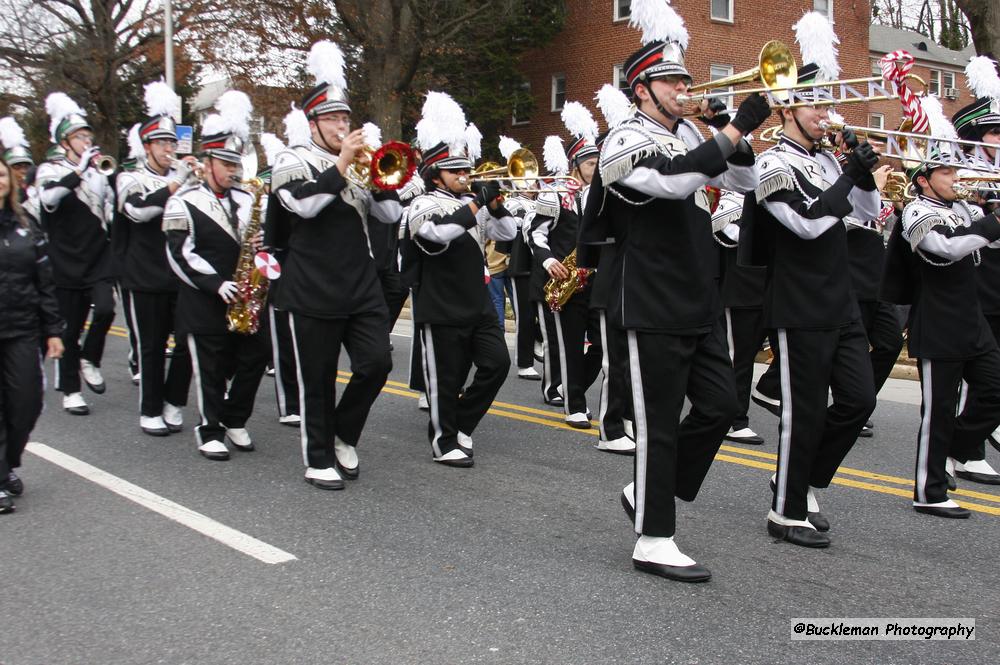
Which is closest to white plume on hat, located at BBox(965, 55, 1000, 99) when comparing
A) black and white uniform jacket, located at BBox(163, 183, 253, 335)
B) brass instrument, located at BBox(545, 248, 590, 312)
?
brass instrument, located at BBox(545, 248, 590, 312)

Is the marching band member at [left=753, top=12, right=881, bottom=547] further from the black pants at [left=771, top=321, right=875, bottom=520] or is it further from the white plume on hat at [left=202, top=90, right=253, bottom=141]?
the white plume on hat at [left=202, top=90, right=253, bottom=141]

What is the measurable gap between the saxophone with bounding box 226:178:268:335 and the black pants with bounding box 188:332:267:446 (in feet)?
0.55

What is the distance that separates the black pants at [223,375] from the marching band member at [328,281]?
3.52 ft

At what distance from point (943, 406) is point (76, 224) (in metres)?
7.34

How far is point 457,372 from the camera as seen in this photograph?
23.6 feet

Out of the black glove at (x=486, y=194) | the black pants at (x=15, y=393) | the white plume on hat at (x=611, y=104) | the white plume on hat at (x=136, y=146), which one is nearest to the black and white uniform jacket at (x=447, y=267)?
the black glove at (x=486, y=194)

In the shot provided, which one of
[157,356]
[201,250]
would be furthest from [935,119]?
[157,356]

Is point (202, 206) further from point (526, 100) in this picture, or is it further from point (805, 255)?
point (526, 100)

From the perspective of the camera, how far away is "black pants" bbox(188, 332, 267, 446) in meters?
7.21

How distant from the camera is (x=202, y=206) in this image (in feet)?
23.8

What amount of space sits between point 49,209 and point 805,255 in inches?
274

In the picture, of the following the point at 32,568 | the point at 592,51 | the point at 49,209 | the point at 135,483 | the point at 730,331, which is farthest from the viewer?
the point at 592,51

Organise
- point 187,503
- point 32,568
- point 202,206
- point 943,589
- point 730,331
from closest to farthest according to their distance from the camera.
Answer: point 943,589 < point 32,568 < point 187,503 < point 202,206 < point 730,331

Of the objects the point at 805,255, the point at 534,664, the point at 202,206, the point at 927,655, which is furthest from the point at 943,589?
the point at 202,206
